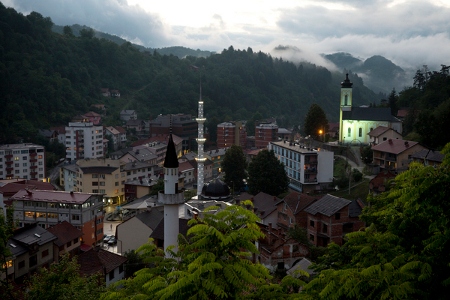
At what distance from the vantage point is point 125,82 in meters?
98.8

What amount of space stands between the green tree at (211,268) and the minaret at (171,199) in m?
10.3

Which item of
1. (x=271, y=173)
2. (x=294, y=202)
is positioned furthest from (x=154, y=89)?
(x=294, y=202)

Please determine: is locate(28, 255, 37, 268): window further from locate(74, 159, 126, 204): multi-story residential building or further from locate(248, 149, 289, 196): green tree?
locate(74, 159, 126, 204): multi-story residential building

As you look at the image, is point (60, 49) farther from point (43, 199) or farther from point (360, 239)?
point (360, 239)

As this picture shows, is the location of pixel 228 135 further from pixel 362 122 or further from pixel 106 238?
pixel 106 238

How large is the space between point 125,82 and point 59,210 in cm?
7177

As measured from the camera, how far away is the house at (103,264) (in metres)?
20.9

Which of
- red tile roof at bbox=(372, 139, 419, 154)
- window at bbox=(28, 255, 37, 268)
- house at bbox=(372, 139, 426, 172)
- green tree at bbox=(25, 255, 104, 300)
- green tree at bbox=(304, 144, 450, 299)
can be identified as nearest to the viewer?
green tree at bbox=(304, 144, 450, 299)

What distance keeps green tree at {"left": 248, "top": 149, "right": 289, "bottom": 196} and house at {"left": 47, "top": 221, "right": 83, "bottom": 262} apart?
16.4 metres

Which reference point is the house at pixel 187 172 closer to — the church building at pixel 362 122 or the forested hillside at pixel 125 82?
the church building at pixel 362 122

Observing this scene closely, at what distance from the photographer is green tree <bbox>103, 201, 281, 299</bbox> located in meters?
6.87

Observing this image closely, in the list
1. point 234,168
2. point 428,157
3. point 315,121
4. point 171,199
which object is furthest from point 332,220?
point 315,121

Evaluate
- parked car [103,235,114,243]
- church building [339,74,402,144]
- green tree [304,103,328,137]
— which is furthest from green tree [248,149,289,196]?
church building [339,74,402,144]

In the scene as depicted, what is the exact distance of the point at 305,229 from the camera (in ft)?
89.4
